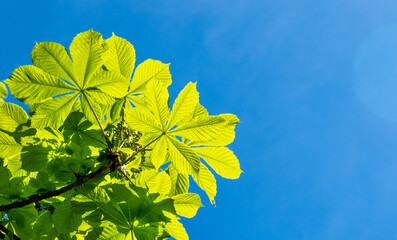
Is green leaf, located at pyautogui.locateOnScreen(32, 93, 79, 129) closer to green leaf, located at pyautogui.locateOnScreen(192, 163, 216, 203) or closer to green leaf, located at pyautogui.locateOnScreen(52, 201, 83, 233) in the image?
green leaf, located at pyautogui.locateOnScreen(52, 201, 83, 233)

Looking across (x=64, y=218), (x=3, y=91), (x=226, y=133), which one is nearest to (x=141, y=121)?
(x=226, y=133)

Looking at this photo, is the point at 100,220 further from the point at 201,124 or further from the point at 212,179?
the point at 201,124

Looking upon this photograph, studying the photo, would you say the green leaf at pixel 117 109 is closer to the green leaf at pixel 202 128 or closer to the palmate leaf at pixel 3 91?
the green leaf at pixel 202 128

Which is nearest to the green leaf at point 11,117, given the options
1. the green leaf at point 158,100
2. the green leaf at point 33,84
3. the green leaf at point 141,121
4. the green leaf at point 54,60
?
the green leaf at point 33,84

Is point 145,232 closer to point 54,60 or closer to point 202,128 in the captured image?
point 202,128

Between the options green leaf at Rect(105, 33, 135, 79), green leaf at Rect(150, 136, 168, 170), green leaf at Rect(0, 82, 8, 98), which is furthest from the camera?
green leaf at Rect(0, 82, 8, 98)

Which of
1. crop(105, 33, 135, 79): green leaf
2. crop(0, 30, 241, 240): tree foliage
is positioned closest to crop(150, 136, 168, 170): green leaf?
crop(0, 30, 241, 240): tree foliage
